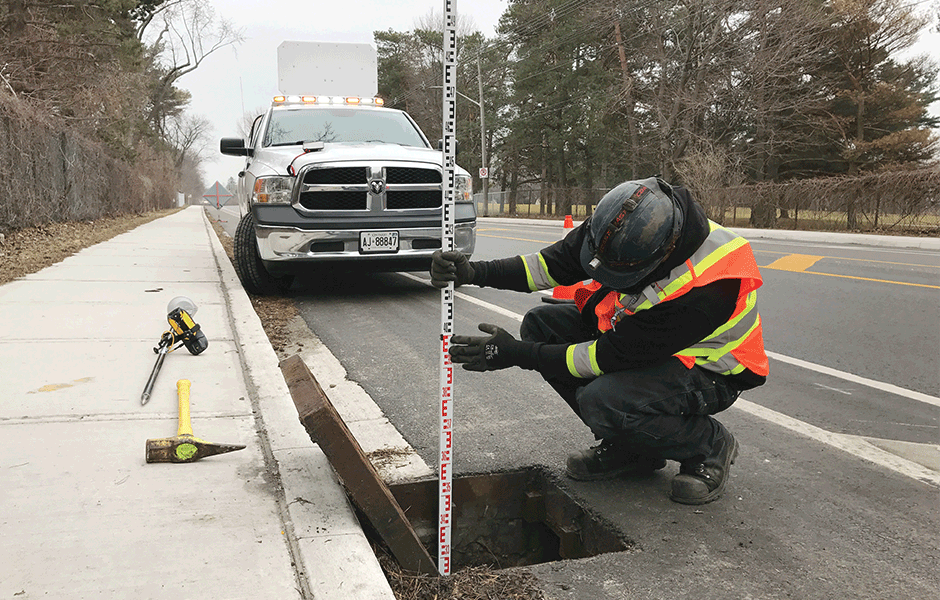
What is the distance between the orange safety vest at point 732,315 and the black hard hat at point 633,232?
12 cm

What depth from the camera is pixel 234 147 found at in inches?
296

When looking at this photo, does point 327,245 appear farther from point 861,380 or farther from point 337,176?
point 861,380

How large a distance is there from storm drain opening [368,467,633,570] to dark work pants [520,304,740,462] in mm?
392

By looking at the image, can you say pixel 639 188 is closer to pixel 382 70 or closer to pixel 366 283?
pixel 366 283

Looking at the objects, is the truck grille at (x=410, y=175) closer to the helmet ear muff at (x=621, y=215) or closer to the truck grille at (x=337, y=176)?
the truck grille at (x=337, y=176)

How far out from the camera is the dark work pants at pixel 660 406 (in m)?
2.57

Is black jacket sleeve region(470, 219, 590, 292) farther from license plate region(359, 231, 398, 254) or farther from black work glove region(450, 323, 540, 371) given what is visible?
license plate region(359, 231, 398, 254)

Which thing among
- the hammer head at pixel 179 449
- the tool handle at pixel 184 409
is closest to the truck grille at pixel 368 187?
the tool handle at pixel 184 409

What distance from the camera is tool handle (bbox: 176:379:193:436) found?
9.52 ft

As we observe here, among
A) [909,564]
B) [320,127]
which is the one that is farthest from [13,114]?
[909,564]

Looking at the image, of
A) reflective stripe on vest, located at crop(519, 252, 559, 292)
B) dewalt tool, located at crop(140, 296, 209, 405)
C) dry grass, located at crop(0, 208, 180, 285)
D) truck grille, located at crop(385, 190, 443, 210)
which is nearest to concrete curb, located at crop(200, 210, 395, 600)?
dewalt tool, located at crop(140, 296, 209, 405)

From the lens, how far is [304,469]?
2.74 metres

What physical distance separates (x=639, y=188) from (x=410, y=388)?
7.18ft

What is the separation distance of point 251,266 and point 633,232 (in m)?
5.39
